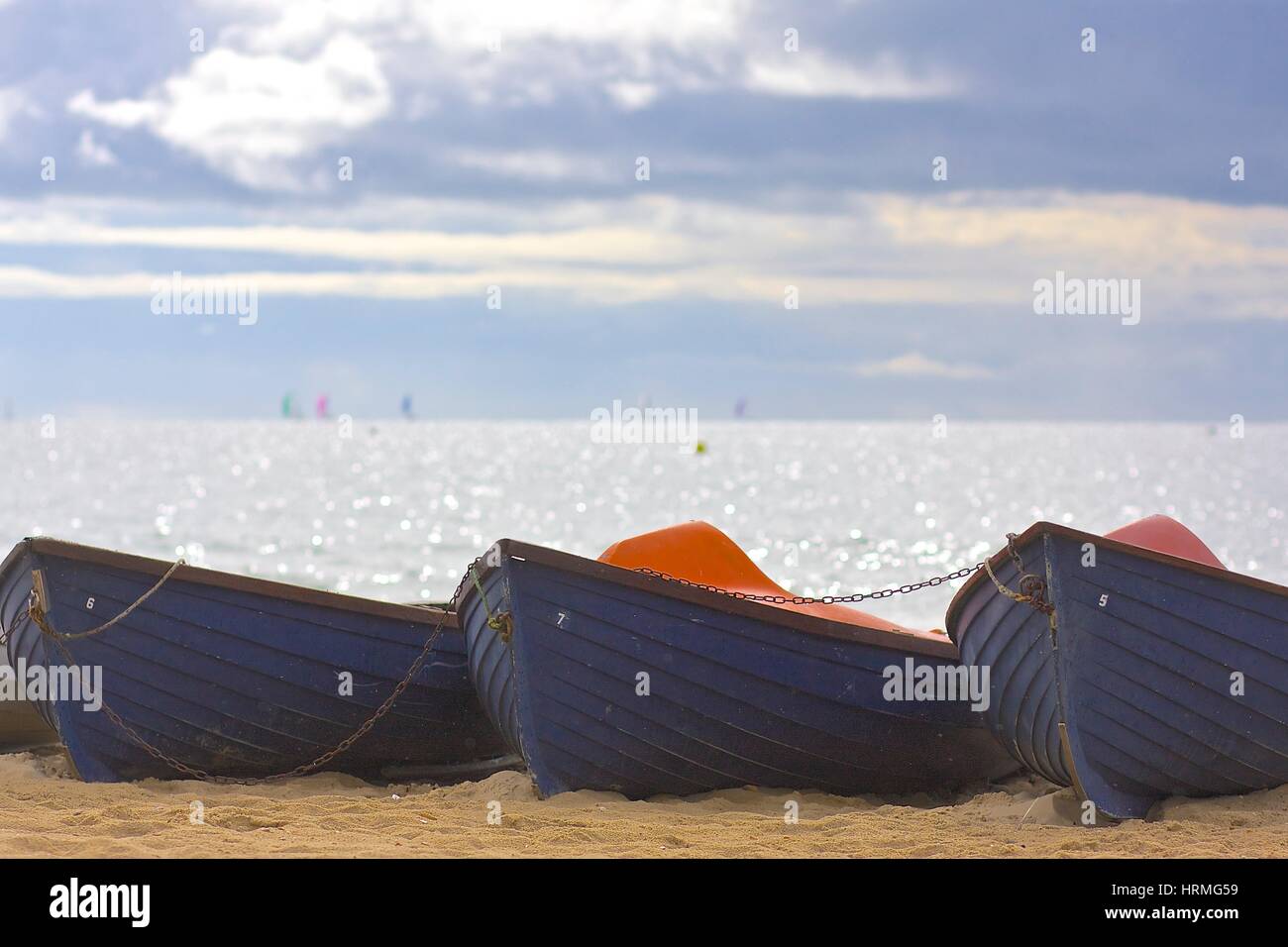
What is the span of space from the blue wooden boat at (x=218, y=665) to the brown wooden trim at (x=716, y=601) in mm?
794

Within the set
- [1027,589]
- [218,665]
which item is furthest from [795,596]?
[218,665]

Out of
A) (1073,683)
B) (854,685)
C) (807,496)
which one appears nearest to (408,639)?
(854,685)

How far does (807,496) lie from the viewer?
2371 inches

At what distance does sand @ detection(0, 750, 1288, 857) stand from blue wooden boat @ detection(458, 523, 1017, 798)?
0.52 feet

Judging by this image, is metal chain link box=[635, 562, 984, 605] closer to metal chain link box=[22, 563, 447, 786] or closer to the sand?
the sand

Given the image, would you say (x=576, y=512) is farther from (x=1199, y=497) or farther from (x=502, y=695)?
(x=502, y=695)

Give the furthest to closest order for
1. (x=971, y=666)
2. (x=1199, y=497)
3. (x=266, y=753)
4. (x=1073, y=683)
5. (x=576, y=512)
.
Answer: (x=1199, y=497)
(x=576, y=512)
(x=266, y=753)
(x=971, y=666)
(x=1073, y=683)

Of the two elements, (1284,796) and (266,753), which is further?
(266,753)

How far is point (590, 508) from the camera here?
52312 millimetres

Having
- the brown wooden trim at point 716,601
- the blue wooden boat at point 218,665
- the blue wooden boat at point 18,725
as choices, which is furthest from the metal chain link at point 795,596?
the blue wooden boat at point 18,725

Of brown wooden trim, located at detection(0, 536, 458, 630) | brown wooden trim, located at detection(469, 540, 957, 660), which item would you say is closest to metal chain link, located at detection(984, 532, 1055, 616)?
brown wooden trim, located at detection(469, 540, 957, 660)
